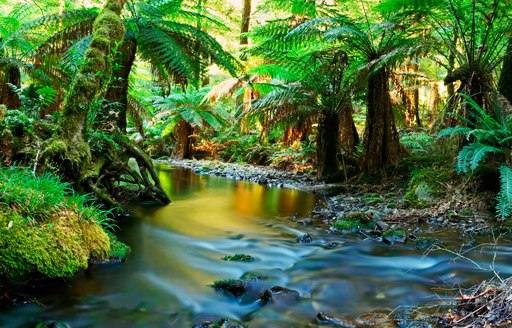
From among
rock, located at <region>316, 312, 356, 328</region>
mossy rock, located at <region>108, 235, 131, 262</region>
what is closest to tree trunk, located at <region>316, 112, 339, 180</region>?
mossy rock, located at <region>108, 235, 131, 262</region>

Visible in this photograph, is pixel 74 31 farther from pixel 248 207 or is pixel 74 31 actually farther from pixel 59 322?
pixel 59 322

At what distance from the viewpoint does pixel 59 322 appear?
189 centimetres

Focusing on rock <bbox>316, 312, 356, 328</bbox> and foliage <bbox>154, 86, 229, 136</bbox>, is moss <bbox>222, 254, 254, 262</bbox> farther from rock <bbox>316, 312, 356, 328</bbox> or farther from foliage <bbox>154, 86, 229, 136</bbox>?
foliage <bbox>154, 86, 229, 136</bbox>

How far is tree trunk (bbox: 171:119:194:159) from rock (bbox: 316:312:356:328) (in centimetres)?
1169

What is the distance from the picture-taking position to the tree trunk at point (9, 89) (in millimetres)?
6078

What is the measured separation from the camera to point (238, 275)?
2791 millimetres

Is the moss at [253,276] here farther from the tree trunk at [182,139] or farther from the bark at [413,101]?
the tree trunk at [182,139]

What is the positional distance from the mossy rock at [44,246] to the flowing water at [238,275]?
166mm

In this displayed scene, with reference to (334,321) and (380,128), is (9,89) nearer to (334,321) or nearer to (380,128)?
(380,128)

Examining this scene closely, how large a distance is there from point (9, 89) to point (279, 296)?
19.7 feet

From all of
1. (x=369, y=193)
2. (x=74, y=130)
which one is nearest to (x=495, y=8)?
(x=369, y=193)

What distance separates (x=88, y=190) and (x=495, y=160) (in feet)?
14.4

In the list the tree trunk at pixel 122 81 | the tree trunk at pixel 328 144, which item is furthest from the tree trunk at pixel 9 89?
the tree trunk at pixel 328 144

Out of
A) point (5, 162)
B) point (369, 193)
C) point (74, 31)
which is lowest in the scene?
point (369, 193)
